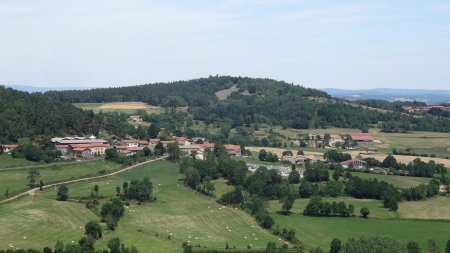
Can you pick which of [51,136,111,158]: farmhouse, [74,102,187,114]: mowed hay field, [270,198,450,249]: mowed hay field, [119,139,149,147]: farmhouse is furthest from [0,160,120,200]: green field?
[74,102,187,114]: mowed hay field

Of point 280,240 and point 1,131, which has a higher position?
point 1,131

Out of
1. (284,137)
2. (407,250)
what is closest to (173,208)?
(407,250)

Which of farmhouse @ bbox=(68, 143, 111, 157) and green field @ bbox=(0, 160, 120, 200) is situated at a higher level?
farmhouse @ bbox=(68, 143, 111, 157)

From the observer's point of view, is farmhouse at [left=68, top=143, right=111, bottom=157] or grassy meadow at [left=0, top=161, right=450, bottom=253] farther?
farmhouse at [left=68, top=143, right=111, bottom=157]

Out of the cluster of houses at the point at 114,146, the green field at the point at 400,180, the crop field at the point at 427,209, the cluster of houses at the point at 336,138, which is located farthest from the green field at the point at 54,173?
the cluster of houses at the point at 336,138

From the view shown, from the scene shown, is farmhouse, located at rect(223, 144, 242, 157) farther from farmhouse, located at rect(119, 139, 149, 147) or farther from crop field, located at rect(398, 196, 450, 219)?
crop field, located at rect(398, 196, 450, 219)

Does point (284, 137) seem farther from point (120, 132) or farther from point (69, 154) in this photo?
point (69, 154)

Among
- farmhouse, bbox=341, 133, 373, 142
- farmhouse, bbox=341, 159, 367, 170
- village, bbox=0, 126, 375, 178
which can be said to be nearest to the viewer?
village, bbox=0, 126, 375, 178

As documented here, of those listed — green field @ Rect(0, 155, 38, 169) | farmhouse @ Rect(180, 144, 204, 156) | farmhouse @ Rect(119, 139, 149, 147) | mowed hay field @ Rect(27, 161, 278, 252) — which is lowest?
mowed hay field @ Rect(27, 161, 278, 252)
